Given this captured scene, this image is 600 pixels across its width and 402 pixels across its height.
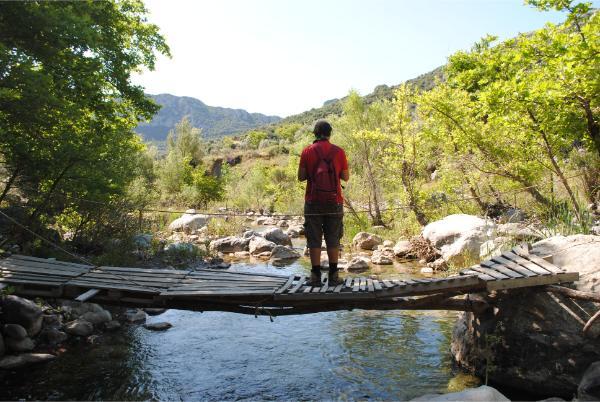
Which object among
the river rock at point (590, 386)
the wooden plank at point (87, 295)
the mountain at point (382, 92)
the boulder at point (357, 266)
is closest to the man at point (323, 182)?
the wooden plank at point (87, 295)

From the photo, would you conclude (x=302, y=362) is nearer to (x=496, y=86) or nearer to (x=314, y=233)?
(x=314, y=233)

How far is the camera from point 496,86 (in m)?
8.38

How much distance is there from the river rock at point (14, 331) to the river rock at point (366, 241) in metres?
10.8

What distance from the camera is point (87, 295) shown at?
5445mm

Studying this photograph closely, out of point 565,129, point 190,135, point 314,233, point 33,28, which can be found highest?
point 190,135

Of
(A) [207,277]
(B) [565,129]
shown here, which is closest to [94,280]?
(A) [207,277]

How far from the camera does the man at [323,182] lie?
5.30 metres

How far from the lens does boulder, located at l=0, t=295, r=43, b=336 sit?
265 inches

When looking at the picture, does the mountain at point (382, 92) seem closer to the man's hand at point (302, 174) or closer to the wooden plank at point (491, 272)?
the wooden plank at point (491, 272)

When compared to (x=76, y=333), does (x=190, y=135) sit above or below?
above

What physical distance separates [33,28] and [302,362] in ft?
22.7

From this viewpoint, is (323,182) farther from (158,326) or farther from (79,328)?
(79,328)

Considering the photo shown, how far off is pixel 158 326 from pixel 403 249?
8.05m

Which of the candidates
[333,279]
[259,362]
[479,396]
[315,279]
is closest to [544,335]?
[479,396]
